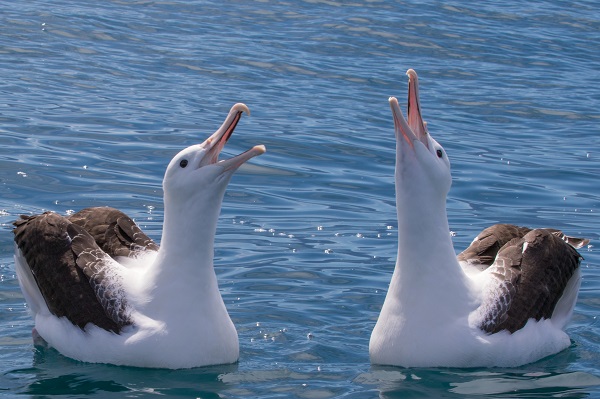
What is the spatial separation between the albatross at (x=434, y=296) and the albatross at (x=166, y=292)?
43.5 inches

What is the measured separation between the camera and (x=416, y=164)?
347 inches

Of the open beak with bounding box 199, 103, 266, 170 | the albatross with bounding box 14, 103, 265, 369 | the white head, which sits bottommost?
the albatross with bounding box 14, 103, 265, 369

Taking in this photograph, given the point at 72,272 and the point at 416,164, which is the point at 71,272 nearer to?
the point at 72,272

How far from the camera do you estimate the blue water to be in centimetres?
904

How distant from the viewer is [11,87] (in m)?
18.1

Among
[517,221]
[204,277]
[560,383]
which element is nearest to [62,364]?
[204,277]

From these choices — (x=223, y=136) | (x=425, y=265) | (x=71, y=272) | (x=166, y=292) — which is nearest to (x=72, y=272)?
(x=71, y=272)

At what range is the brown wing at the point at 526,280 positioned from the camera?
29.8ft

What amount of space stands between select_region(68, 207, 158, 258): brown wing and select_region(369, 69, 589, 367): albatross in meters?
2.17

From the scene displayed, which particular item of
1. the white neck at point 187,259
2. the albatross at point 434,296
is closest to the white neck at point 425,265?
the albatross at point 434,296

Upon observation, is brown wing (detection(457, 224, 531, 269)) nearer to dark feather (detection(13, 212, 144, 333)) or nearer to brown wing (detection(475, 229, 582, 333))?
brown wing (detection(475, 229, 582, 333))

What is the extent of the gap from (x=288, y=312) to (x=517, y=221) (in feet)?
13.6

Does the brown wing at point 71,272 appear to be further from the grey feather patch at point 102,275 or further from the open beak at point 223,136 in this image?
the open beak at point 223,136

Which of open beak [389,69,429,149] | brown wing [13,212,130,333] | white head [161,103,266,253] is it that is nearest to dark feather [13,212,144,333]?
brown wing [13,212,130,333]
